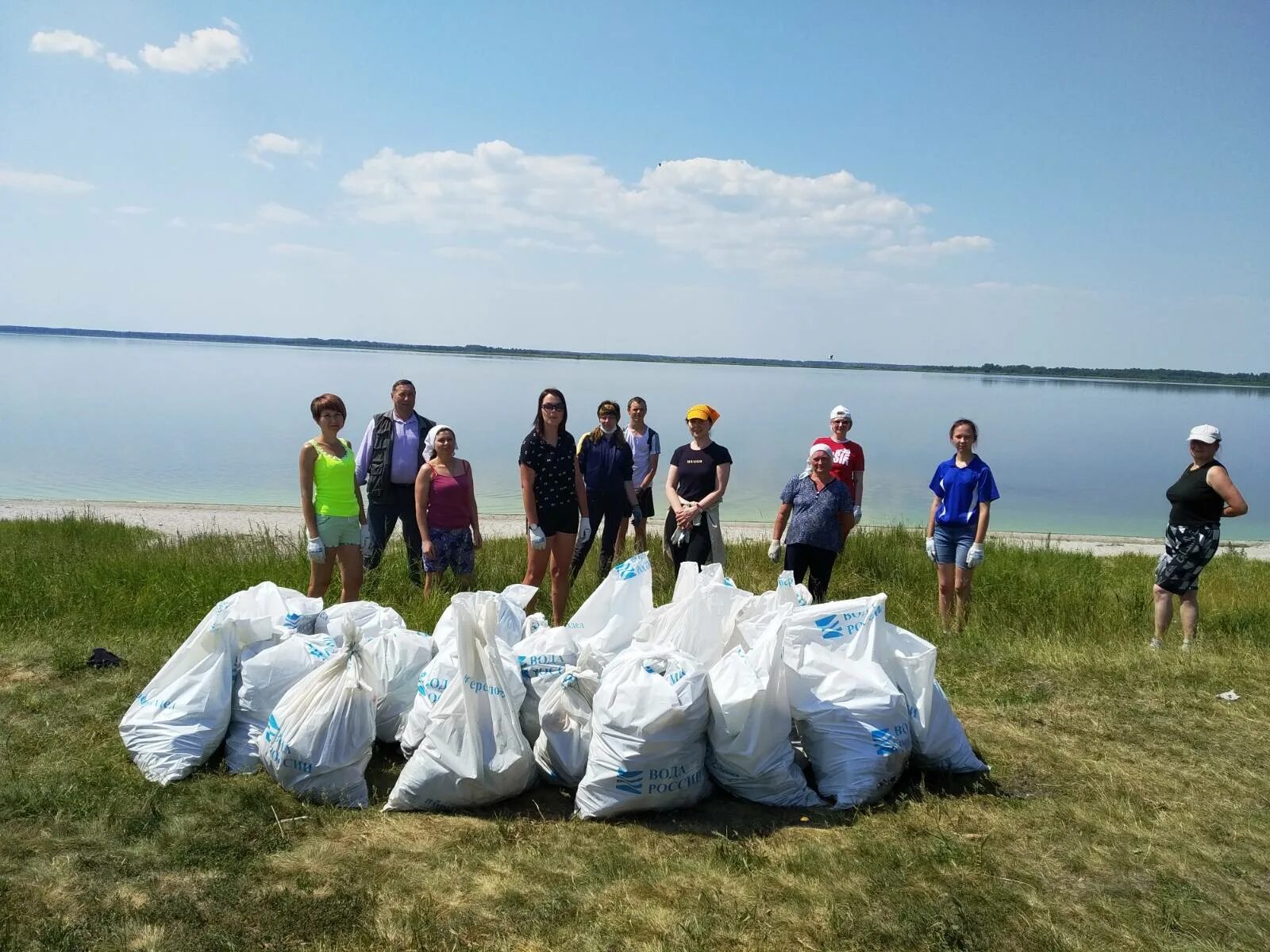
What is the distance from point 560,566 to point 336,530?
4.48 ft

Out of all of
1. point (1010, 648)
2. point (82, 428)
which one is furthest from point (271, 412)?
point (1010, 648)

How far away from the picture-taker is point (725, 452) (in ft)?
20.2

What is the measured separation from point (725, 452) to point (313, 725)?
3629 mm

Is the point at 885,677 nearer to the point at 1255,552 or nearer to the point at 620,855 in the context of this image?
the point at 620,855

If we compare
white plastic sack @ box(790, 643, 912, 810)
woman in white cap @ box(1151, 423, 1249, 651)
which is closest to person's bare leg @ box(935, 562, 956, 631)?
woman in white cap @ box(1151, 423, 1249, 651)

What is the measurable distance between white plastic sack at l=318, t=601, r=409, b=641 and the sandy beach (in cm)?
721

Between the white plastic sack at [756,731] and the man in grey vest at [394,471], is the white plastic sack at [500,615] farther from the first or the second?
the man in grey vest at [394,471]

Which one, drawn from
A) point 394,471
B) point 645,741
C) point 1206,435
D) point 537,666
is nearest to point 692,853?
point 645,741

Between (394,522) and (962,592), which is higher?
(394,522)

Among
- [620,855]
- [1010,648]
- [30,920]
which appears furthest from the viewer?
[1010,648]

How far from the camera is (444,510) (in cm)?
565

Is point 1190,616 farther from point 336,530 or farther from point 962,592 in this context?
point 336,530

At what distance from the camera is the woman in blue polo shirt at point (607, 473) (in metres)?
6.65

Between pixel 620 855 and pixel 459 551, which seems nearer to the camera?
pixel 620 855
